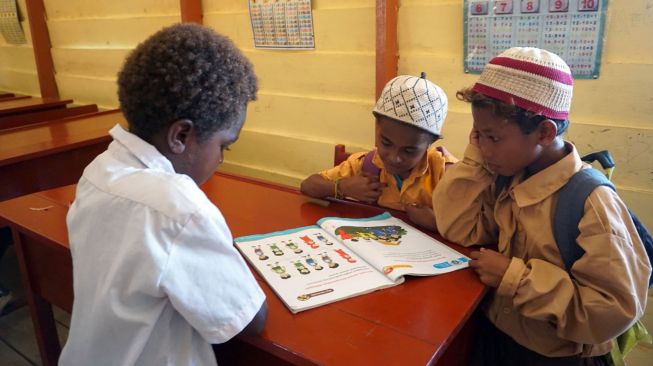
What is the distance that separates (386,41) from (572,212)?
1295mm

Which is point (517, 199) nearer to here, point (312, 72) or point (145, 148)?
point (145, 148)

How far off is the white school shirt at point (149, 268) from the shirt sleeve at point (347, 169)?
2.86 ft

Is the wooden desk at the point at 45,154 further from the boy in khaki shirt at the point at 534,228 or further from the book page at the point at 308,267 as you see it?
the boy in khaki shirt at the point at 534,228

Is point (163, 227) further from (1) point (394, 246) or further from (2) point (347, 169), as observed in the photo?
(2) point (347, 169)

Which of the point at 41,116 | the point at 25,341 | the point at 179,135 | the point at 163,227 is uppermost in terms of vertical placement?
the point at 179,135

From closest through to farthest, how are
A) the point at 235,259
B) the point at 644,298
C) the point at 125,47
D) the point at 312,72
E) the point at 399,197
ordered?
the point at 235,259 < the point at 644,298 < the point at 399,197 < the point at 312,72 < the point at 125,47

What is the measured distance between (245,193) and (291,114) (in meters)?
1.07

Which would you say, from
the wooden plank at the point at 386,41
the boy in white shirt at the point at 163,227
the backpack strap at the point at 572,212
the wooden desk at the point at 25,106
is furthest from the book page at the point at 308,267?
the wooden desk at the point at 25,106

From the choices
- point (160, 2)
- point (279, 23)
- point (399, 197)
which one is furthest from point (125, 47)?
point (399, 197)

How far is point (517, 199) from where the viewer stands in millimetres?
1160

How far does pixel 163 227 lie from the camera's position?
2.53 feet

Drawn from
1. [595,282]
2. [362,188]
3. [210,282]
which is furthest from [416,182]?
[210,282]

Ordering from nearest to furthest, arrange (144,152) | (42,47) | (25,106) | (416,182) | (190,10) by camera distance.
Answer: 1. (144,152)
2. (416,182)
3. (190,10)
4. (25,106)
5. (42,47)

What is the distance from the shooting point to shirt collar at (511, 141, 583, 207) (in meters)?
1.10
